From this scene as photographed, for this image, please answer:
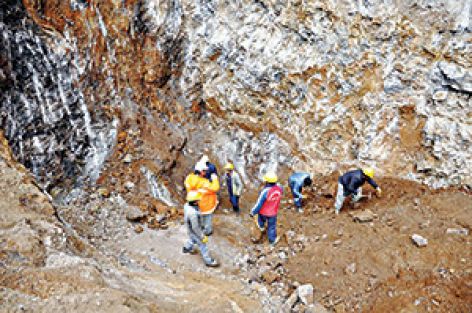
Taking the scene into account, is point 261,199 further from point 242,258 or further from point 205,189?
point 242,258

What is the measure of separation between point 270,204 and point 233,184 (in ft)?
4.97

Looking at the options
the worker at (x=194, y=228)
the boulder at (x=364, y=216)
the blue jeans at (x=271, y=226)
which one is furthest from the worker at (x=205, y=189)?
the boulder at (x=364, y=216)

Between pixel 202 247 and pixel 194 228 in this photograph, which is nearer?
pixel 194 228

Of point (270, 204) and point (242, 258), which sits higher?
point (270, 204)

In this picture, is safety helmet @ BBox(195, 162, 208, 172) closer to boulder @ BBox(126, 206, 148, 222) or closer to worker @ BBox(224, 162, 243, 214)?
worker @ BBox(224, 162, 243, 214)

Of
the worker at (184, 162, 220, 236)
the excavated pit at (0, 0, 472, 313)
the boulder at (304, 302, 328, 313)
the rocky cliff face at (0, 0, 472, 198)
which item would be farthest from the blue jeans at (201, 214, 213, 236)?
the boulder at (304, 302, 328, 313)

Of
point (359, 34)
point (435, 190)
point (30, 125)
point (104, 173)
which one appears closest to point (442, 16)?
point (359, 34)

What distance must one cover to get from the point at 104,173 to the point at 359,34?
590 centimetres

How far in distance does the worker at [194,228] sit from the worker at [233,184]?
1.82 meters

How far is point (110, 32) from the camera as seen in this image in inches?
340

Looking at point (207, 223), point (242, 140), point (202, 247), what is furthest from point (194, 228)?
point (242, 140)

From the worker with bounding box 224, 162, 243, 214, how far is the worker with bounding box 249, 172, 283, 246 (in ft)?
3.50

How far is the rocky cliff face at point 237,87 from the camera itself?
7.64 m

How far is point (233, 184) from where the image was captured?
8.25 meters
